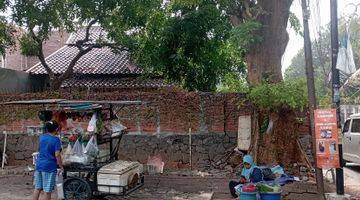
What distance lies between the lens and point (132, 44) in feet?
55.3

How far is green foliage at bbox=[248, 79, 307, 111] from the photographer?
9938mm

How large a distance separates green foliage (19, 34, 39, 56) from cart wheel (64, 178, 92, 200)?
1011 cm

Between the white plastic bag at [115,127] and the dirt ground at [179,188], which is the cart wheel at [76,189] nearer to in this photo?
the dirt ground at [179,188]

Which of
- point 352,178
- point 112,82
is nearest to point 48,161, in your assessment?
point 352,178

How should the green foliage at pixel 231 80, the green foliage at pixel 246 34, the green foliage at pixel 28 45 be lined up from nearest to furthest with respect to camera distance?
1. the green foliage at pixel 246 34
2. the green foliage at pixel 28 45
3. the green foliage at pixel 231 80

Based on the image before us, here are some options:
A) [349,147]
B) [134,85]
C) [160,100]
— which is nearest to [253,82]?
[160,100]

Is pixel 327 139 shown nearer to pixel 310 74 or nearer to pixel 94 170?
pixel 310 74

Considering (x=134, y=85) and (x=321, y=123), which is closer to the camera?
(x=321, y=123)

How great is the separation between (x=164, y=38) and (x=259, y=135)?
20.3ft

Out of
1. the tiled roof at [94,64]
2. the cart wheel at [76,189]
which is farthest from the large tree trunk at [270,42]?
the tiled roof at [94,64]

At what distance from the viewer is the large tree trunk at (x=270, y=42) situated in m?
10.9

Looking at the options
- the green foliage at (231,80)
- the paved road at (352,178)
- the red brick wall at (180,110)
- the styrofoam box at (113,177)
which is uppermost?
the green foliage at (231,80)

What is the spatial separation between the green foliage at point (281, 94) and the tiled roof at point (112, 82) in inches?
350

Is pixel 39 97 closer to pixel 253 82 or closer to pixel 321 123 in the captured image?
pixel 253 82
